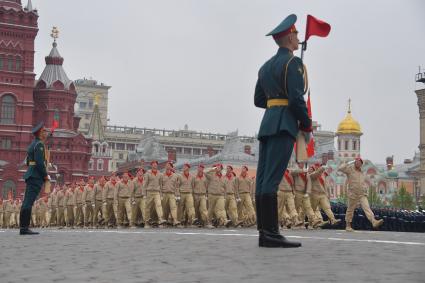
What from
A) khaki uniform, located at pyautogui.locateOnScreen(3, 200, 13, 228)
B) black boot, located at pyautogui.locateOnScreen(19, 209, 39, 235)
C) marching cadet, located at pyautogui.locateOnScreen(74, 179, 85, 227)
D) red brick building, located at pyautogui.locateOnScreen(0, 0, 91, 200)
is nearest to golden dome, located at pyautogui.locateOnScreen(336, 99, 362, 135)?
red brick building, located at pyautogui.locateOnScreen(0, 0, 91, 200)

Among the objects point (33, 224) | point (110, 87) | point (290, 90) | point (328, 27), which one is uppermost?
point (110, 87)

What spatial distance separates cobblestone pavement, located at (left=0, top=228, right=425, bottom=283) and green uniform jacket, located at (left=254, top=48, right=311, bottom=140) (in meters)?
1.13

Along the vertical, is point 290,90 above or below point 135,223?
above

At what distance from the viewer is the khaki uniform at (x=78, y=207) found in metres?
26.8

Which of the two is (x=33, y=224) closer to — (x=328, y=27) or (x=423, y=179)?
(x=328, y=27)

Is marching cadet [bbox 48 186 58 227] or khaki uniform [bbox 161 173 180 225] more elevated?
khaki uniform [bbox 161 173 180 225]

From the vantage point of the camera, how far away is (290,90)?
735cm

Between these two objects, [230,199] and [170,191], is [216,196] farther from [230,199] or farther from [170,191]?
[170,191]

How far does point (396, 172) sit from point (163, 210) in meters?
93.0

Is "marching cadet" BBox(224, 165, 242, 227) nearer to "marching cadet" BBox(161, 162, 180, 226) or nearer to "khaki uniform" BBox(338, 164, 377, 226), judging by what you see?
"marching cadet" BBox(161, 162, 180, 226)

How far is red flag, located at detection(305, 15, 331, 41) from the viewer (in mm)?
10234

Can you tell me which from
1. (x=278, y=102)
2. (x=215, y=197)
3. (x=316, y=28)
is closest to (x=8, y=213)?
(x=215, y=197)

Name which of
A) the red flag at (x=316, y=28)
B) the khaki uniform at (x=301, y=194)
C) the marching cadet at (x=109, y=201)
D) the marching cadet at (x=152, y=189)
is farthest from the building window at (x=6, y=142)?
the red flag at (x=316, y=28)

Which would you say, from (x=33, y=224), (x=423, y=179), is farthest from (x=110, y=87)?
(x=33, y=224)
